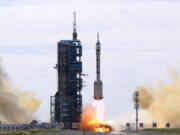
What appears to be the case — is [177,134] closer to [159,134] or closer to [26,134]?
[159,134]

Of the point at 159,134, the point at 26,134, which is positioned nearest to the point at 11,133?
the point at 26,134

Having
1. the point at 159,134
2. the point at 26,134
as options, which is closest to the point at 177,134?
the point at 159,134

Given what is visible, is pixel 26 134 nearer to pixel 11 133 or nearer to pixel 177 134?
pixel 11 133

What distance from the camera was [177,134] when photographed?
655 ft

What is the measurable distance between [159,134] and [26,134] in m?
31.4

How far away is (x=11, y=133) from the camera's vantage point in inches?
7707

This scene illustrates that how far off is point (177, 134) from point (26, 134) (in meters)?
35.8

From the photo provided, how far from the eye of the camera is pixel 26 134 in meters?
198

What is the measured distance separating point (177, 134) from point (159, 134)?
171 inches

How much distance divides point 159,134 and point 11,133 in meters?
34.9

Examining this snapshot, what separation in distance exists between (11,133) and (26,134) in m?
3.97

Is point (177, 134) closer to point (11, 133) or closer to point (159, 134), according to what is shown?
point (159, 134)

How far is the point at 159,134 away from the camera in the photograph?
654ft

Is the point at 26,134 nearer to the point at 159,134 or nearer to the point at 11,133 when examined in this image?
the point at 11,133
